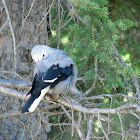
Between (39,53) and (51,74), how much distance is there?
0.31 metres

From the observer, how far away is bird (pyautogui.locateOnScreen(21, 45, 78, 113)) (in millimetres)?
2441

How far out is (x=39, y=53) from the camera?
2701mm

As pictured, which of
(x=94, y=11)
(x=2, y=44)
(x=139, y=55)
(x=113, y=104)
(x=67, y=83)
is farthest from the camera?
(x=139, y=55)

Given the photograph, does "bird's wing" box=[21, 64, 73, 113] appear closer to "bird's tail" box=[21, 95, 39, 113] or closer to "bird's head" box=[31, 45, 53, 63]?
"bird's tail" box=[21, 95, 39, 113]

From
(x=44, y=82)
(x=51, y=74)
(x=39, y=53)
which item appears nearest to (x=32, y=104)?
(x=44, y=82)

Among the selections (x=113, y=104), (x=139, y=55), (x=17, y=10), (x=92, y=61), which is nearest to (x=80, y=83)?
(x=92, y=61)

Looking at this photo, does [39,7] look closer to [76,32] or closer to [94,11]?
[76,32]

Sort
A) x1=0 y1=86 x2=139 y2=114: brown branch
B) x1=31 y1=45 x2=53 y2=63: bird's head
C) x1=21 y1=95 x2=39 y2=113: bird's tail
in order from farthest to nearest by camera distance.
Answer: x1=31 y1=45 x2=53 y2=63: bird's head, x1=21 y1=95 x2=39 y2=113: bird's tail, x1=0 y1=86 x2=139 y2=114: brown branch

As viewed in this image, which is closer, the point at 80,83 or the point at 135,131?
the point at 135,131

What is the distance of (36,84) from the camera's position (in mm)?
2416

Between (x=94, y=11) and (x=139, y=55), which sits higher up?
(x=94, y=11)

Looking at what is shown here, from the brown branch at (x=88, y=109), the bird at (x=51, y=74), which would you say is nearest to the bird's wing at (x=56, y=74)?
the bird at (x=51, y=74)

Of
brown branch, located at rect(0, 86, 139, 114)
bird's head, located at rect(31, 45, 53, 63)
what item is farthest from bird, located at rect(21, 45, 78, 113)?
brown branch, located at rect(0, 86, 139, 114)

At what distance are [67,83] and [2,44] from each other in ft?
3.23
